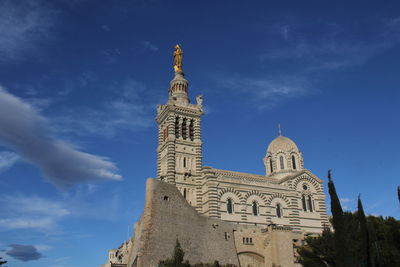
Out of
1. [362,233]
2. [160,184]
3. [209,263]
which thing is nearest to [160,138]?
[160,184]

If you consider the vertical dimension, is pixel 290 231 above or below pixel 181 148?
below

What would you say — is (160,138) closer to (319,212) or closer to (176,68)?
(176,68)

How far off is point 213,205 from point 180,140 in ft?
31.6

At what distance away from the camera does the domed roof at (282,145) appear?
195ft

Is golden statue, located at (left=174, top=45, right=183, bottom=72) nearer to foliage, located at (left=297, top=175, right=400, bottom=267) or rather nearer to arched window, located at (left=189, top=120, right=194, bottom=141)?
arched window, located at (left=189, top=120, right=194, bottom=141)

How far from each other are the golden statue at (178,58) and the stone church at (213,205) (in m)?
0.14

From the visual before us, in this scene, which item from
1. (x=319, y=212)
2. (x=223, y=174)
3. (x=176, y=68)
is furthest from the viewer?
(x=176, y=68)

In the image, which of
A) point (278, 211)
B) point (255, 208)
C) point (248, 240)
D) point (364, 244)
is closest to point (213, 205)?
point (255, 208)

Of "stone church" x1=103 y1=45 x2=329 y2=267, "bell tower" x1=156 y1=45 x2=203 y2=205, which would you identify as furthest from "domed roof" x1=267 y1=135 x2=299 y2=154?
"bell tower" x1=156 y1=45 x2=203 y2=205

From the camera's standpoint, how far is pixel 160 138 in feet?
184

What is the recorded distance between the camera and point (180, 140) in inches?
2111

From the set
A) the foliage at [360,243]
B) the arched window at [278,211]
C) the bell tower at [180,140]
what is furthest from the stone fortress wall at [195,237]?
the bell tower at [180,140]

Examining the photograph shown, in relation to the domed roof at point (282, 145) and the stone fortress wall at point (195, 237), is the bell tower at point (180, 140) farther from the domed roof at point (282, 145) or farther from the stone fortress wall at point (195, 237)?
the domed roof at point (282, 145)

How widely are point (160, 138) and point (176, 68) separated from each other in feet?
36.2
